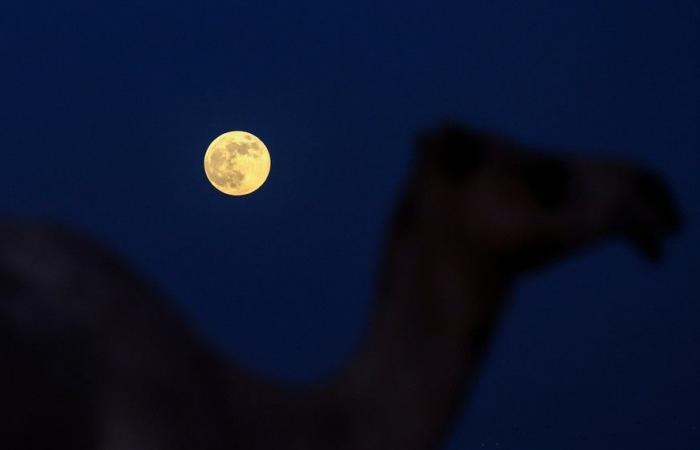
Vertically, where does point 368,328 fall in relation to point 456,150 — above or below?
below

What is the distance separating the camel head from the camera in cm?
187

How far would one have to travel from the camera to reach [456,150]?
6.21 feet

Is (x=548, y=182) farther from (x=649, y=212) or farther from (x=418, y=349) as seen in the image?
(x=418, y=349)

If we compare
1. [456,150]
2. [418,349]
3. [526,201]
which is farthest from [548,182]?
[418,349]

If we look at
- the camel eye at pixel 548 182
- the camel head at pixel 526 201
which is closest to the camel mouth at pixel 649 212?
the camel head at pixel 526 201

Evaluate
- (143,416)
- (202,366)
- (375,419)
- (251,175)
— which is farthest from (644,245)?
(251,175)

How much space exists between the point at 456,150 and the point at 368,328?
384mm

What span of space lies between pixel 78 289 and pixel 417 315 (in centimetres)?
62

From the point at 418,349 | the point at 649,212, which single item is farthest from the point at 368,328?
the point at 649,212

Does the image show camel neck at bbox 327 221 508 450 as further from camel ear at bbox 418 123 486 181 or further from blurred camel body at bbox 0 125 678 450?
camel ear at bbox 418 123 486 181

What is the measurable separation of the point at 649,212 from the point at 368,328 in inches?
23.3

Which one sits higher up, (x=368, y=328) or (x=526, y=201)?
(x=526, y=201)

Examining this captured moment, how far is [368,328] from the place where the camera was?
6.24 feet

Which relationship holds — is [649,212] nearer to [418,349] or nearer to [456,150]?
[456,150]
